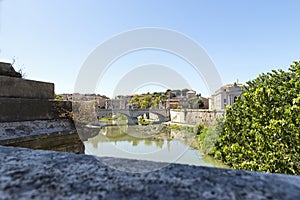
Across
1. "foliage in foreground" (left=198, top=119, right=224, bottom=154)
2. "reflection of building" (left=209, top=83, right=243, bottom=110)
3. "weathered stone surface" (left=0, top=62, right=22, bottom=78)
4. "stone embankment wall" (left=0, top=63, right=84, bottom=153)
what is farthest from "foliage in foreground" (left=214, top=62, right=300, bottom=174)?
"reflection of building" (left=209, top=83, right=243, bottom=110)

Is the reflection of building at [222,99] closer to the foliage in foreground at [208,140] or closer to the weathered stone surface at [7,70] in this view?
the foliage in foreground at [208,140]

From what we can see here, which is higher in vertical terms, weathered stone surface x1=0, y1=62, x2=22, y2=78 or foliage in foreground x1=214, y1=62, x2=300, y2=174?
weathered stone surface x1=0, y1=62, x2=22, y2=78

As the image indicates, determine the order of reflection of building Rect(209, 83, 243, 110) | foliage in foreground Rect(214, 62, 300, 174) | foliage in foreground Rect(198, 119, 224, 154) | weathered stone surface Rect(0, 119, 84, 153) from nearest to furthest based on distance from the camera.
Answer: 1. weathered stone surface Rect(0, 119, 84, 153)
2. foliage in foreground Rect(214, 62, 300, 174)
3. foliage in foreground Rect(198, 119, 224, 154)
4. reflection of building Rect(209, 83, 243, 110)

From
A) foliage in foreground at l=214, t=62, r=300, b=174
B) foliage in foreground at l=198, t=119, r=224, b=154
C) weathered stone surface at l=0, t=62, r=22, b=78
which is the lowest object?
foliage in foreground at l=198, t=119, r=224, b=154

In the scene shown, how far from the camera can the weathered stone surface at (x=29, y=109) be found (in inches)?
91.9

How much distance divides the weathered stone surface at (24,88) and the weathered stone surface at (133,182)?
197cm

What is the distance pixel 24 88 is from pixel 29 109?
277mm

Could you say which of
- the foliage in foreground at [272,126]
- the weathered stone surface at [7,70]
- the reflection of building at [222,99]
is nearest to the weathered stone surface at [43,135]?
the weathered stone surface at [7,70]

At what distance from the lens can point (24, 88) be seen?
8.54 ft

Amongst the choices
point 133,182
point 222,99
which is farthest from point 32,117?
point 222,99

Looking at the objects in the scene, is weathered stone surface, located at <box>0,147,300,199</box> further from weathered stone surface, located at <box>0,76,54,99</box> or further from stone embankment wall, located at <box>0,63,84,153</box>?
weathered stone surface, located at <box>0,76,54,99</box>

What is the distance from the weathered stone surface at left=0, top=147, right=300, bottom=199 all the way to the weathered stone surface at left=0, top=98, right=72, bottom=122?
184cm

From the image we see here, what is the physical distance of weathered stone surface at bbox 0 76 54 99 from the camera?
240cm

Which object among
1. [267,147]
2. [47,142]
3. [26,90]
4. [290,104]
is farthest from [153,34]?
[267,147]
